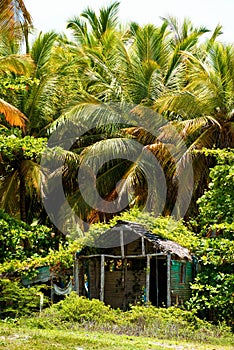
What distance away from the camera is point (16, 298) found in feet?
48.9

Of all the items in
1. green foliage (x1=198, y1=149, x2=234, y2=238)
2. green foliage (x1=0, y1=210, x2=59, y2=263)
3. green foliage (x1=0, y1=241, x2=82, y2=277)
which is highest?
green foliage (x1=198, y1=149, x2=234, y2=238)

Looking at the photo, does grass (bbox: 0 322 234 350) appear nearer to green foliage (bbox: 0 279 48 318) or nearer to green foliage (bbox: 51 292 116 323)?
green foliage (bbox: 51 292 116 323)

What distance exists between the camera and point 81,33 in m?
26.3

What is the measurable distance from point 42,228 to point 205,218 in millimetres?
4144

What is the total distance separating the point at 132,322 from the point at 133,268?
4538mm

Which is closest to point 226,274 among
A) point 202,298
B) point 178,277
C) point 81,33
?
point 202,298

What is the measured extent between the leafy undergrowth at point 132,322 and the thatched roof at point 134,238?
5.60 ft

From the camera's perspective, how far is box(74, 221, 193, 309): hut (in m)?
15.8

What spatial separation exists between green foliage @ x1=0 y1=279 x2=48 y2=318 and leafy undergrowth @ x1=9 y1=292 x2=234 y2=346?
1.15m

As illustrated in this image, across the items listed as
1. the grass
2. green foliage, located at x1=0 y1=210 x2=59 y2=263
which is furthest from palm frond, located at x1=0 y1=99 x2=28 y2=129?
the grass

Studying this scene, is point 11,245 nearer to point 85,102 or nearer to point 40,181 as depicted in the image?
point 40,181

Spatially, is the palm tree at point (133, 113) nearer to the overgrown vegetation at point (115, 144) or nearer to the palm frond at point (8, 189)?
the overgrown vegetation at point (115, 144)

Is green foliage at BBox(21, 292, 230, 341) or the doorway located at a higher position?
the doorway

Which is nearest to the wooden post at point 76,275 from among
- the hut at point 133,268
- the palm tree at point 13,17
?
the hut at point 133,268
